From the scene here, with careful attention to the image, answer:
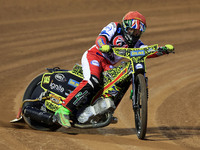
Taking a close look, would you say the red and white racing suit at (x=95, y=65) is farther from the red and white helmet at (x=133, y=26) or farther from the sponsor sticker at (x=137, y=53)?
the sponsor sticker at (x=137, y=53)

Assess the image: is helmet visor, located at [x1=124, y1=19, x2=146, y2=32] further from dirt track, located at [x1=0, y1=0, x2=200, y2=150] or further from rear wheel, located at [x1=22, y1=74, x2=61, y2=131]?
rear wheel, located at [x1=22, y1=74, x2=61, y2=131]

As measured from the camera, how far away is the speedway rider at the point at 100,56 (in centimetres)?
733

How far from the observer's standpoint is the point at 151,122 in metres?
8.95

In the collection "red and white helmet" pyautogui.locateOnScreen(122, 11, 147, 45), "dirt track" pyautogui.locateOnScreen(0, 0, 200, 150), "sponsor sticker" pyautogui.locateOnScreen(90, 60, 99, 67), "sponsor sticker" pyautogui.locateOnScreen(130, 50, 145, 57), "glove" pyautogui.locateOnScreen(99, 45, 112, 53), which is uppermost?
"red and white helmet" pyautogui.locateOnScreen(122, 11, 147, 45)

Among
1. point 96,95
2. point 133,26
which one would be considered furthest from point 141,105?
point 133,26

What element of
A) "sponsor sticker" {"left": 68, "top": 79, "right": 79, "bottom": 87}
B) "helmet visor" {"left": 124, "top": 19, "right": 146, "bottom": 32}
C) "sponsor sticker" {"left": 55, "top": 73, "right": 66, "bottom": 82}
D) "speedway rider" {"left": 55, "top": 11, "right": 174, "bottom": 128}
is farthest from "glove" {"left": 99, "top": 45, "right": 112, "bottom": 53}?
"sponsor sticker" {"left": 55, "top": 73, "right": 66, "bottom": 82}

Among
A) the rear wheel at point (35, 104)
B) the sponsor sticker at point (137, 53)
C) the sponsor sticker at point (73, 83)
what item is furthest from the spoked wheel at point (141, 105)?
the rear wheel at point (35, 104)

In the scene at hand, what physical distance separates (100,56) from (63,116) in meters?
1.14

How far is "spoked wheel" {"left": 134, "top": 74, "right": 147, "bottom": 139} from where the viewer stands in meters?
6.83

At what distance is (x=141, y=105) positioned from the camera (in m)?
6.94

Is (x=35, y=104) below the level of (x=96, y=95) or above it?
below

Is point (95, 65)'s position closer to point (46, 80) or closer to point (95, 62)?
point (95, 62)

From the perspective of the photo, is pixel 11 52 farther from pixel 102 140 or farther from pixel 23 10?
pixel 102 140

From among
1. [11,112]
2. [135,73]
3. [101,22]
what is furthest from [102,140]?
[101,22]
